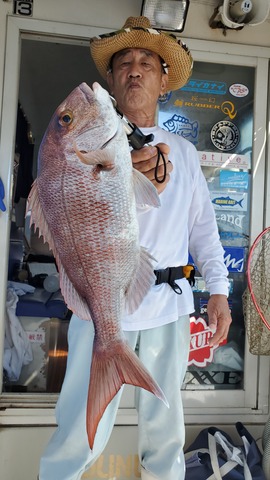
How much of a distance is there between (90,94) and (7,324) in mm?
2312

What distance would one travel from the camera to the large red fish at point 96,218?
127 centimetres

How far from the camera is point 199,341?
3.18 metres

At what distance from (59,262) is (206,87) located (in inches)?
93.7

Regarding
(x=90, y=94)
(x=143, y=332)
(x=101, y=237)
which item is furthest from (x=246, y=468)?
(x=90, y=94)

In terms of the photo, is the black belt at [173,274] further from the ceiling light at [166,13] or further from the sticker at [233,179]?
the ceiling light at [166,13]

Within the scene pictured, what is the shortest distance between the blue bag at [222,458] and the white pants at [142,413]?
59 centimetres

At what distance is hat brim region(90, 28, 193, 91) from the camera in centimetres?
204

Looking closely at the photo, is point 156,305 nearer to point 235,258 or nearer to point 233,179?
point 235,258

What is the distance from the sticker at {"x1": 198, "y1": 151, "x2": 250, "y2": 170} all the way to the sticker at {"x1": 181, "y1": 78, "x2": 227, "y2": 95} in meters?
0.48

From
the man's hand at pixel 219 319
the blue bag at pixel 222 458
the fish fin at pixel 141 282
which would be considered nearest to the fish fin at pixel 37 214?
the fish fin at pixel 141 282

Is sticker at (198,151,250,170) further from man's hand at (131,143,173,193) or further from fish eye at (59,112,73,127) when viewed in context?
fish eye at (59,112,73,127)

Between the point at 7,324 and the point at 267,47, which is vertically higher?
the point at 267,47

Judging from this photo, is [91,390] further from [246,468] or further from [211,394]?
[211,394]

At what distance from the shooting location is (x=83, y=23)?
2998mm
